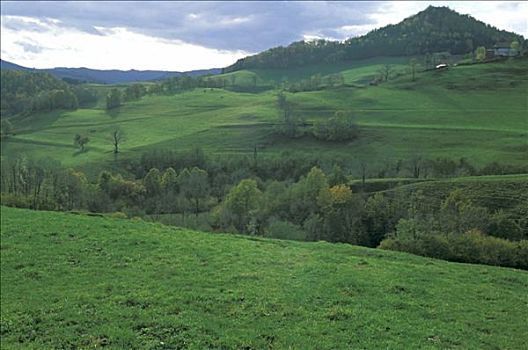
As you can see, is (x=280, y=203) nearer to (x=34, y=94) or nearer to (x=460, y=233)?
(x=460, y=233)

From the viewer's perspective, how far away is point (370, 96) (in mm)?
85125

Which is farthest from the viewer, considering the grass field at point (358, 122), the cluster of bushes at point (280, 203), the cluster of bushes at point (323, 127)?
the cluster of bushes at point (323, 127)

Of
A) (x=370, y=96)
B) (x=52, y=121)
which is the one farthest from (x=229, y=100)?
(x=370, y=96)

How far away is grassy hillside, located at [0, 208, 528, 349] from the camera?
11820 mm

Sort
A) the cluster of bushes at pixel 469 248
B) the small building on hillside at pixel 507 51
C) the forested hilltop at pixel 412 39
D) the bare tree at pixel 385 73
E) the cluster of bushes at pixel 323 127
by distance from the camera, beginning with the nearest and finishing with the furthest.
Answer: the cluster of bushes at pixel 469 248
the small building on hillside at pixel 507 51
the cluster of bushes at pixel 323 127
the forested hilltop at pixel 412 39
the bare tree at pixel 385 73

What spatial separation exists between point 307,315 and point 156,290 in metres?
4.92

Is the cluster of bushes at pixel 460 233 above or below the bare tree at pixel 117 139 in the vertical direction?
above

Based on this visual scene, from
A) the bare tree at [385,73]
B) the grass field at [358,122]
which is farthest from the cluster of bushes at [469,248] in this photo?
the bare tree at [385,73]

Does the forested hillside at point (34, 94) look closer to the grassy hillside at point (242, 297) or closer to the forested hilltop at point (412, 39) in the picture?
the forested hilltop at point (412, 39)

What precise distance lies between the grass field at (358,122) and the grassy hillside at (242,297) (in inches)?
220

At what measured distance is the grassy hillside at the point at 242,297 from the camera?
11.8m

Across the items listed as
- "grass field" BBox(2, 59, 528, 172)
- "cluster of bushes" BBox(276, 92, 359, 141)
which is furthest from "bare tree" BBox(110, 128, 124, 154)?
"cluster of bushes" BBox(276, 92, 359, 141)

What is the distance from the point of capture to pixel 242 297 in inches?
577

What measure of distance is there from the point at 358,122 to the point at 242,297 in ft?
180
